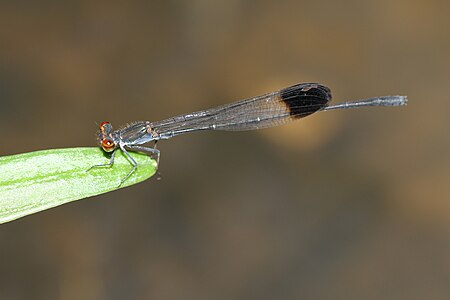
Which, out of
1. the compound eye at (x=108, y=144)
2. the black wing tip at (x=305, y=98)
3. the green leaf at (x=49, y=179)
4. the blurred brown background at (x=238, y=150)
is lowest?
the green leaf at (x=49, y=179)

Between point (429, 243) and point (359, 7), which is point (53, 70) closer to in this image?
point (359, 7)

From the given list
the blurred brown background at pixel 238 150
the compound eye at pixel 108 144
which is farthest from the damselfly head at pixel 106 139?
the blurred brown background at pixel 238 150

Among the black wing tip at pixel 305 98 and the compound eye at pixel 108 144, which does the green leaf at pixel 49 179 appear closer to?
the compound eye at pixel 108 144

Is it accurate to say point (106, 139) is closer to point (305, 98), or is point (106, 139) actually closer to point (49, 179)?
point (49, 179)

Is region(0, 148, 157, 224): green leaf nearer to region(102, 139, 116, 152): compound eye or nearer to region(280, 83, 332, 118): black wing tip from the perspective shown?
region(102, 139, 116, 152): compound eye

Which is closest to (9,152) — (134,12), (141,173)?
(134,12)

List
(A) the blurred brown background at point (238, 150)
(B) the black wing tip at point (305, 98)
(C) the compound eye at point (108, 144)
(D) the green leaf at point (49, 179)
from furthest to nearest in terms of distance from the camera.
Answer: (A) the blurred brown background at point (238, 150)
(B) the black wing tip at point (305, 98)
(C) the compound eye at point (108, 144)
(D) the green leaf at point (49, 179)
